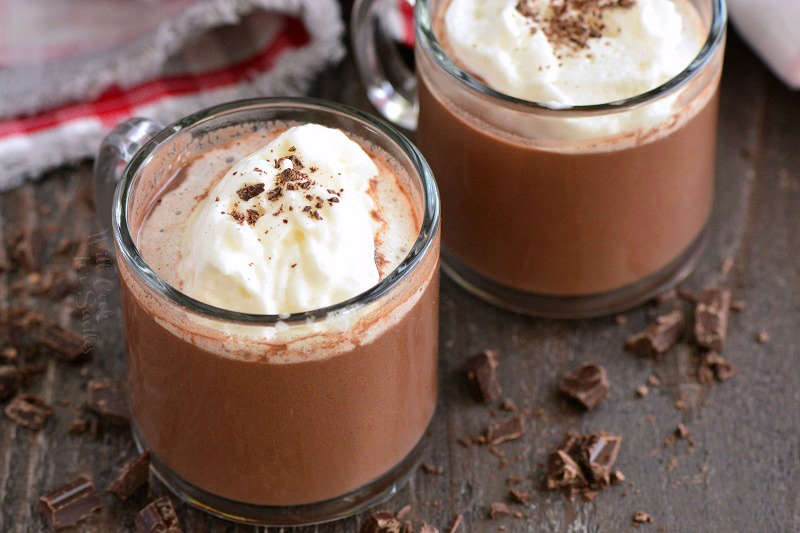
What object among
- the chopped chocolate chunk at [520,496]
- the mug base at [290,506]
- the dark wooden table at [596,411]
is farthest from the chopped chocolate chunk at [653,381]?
the mug base at [290,506]

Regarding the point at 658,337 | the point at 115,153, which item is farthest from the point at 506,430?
the point at 115,153

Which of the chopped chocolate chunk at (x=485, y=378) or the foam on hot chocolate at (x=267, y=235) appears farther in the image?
the chopped chocolate chunk at (x=485, y=378)

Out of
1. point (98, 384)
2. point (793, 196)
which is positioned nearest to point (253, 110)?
point (98, 384)

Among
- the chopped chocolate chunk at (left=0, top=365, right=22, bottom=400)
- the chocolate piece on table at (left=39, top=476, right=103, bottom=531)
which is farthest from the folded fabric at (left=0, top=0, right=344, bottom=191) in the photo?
the chocolate piece on table at (left=39, top=476, right=103, bottom=531)

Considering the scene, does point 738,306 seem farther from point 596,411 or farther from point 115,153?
point 115,153

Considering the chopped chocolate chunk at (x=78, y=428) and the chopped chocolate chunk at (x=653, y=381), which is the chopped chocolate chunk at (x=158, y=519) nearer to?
the chopped chocolate chunk at (x=78, y=428)

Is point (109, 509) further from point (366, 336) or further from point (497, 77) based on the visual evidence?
point (497, 77)

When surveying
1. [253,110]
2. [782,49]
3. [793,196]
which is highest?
[253,110]
